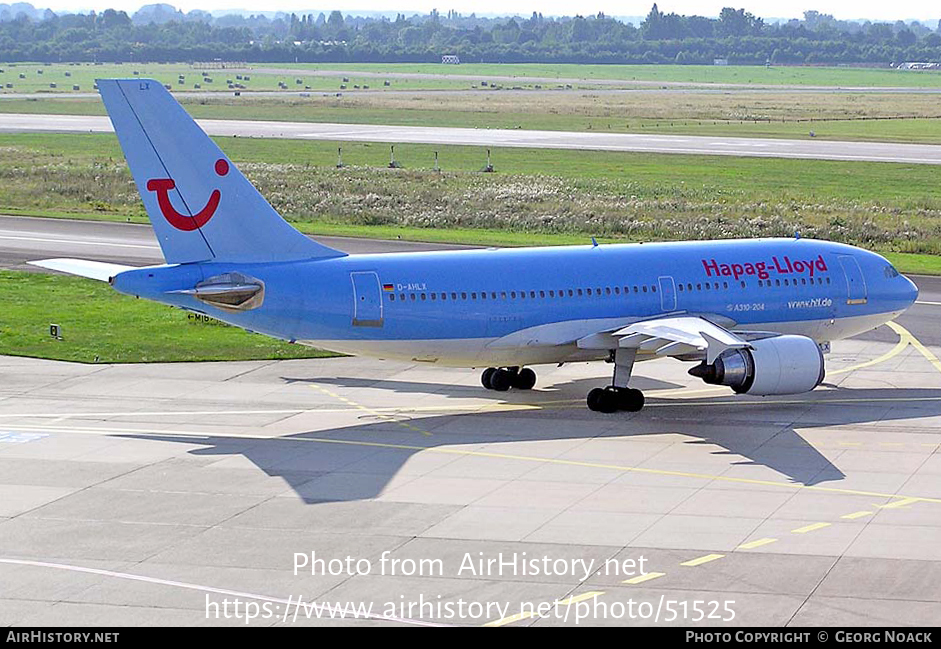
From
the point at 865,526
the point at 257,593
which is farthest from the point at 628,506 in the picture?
the point at 257,593

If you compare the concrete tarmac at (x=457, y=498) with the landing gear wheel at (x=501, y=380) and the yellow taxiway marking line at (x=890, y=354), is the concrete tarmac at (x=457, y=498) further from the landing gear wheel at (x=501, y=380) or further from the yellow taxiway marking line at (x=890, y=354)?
the yellow taxiway marking line at (x=890, y=354)

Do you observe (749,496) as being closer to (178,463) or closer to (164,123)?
(178,463)

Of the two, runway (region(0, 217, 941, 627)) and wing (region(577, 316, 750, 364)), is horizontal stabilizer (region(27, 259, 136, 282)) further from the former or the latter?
wing (region(577, 316, 750, 364))

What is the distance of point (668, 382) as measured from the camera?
4781 cm

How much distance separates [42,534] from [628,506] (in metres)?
12.8

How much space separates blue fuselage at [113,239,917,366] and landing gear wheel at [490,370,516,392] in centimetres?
247

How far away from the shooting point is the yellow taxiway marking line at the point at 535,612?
24828 millimetres

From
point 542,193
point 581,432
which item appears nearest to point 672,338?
point 581,432

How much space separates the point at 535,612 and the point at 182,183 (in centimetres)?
1878

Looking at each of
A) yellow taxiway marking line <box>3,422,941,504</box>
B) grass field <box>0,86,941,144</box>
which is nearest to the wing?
yellow taxiway marking line <box>3,422,941,504</box>

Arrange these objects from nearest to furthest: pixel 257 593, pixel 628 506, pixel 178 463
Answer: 1. pixel 257 593
2. pixel 628 506
3. pixel 178 463

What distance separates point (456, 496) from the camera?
3362 centimetres

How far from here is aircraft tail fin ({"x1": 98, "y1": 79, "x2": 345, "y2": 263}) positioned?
127 ft

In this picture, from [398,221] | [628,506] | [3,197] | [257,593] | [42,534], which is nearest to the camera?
[257,593]
